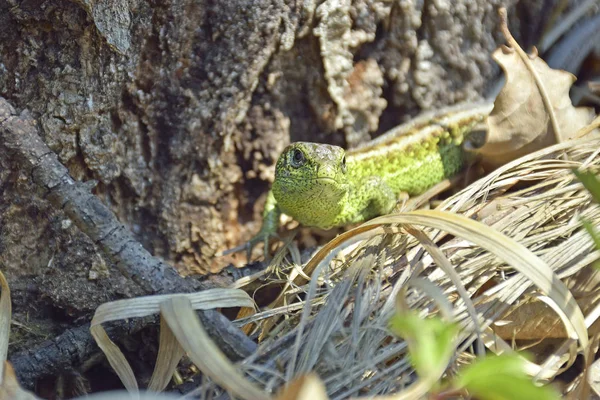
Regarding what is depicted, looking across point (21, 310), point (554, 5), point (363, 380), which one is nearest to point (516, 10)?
point (554, 5)

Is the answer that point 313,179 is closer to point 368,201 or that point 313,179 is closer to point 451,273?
point 368,201

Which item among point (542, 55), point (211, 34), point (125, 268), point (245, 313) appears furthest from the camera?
point (542, 55)

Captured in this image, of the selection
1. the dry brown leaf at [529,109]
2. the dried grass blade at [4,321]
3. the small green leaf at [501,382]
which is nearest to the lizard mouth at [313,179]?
the dry brown leaf at [529,109]

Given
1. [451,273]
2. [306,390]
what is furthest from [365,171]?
[306,390]

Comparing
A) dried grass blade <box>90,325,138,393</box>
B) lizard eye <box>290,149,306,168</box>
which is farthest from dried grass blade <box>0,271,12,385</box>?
lizard eye <box>290,149,306,168</box>

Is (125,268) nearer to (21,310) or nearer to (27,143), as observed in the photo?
(27,143)

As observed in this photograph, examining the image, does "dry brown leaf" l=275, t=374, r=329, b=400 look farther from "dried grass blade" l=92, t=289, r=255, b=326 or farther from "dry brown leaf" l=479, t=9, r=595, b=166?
"dry brown leaf" l=479, t=9, r=595, b=166
